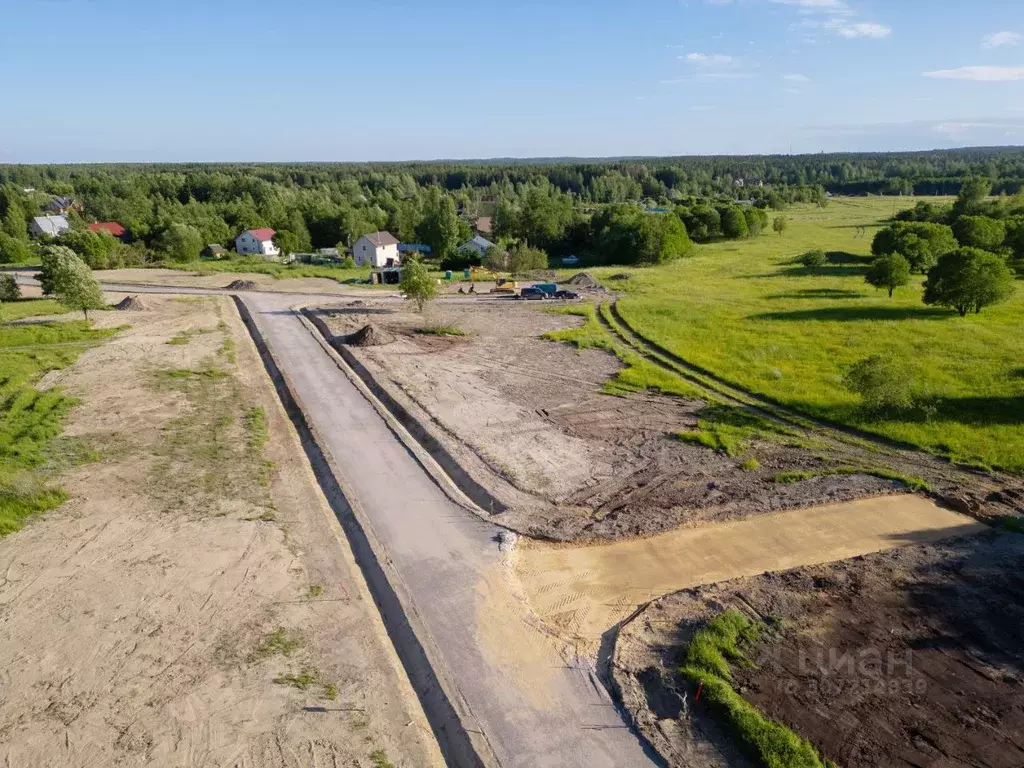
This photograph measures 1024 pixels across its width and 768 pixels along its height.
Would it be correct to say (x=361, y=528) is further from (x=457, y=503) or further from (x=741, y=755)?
(x=741, y=755)

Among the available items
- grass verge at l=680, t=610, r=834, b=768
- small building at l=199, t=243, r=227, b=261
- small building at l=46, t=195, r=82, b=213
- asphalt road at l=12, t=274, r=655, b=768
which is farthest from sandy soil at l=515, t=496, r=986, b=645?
small building at l=46, t=195, r=82, b=213

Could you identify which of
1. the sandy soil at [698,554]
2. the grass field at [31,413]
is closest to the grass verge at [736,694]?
the sandy soil at [698,554]

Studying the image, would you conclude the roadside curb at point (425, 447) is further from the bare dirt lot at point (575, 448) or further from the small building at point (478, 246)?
the small building at point (478, 246)

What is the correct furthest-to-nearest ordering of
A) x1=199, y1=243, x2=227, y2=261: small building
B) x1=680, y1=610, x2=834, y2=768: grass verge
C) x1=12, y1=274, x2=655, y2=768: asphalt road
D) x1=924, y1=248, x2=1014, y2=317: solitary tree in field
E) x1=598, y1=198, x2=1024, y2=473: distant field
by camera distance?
x1=199, y1=243, x2=227, y2=261: small building, x1=924, y1=248, x2=1014, y2=317: solitary tree in field, x1=598, y1=198, x2=1024, y2=473: distant field, x1=12, y1=274, x2=655, y2=768: asphalt road, x1=680, y1=610, x2=834, y2=768: grass verge

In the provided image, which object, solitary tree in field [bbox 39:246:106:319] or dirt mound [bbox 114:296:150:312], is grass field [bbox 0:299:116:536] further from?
dirt mound [bbox 114:296:150:312]

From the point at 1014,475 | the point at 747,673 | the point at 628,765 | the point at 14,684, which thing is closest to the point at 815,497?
the point at 1014,475

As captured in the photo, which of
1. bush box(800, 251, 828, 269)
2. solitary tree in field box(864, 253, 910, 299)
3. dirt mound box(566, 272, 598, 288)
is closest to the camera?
solitary tree in field box(864, 253, 910, 299)
